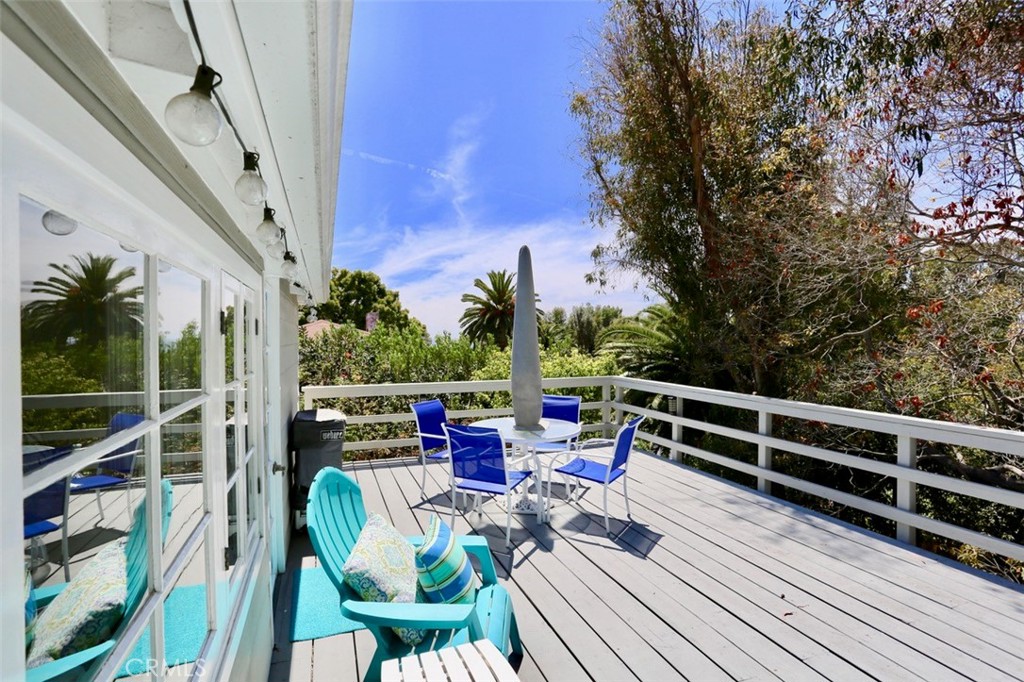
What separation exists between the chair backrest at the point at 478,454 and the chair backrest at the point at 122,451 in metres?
2.73

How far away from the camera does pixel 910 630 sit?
2.49m

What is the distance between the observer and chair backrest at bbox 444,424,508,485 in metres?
3.58

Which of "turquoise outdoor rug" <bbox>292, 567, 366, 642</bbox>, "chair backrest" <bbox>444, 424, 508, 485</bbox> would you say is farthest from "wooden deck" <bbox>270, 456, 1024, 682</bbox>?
"chair backrest" <bbox>444, 424, 508, 485</bbox>

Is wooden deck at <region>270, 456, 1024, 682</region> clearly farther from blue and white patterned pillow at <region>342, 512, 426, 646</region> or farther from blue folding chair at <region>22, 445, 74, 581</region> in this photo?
blue folding chair at <region>22, 445, 74, 581</region>

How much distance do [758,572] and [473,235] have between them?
21109mm

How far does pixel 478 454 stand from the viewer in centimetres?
364

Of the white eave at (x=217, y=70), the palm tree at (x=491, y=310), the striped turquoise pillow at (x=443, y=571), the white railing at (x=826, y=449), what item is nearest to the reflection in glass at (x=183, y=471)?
the white eave at (x=217, y=70)

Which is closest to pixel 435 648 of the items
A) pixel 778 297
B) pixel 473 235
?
pixel 778 297

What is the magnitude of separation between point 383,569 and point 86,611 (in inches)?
52.7

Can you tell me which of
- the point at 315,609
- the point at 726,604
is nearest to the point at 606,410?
the point at 726,604

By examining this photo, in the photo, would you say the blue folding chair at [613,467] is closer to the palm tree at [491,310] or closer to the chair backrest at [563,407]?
the chair backrest at [563,407]

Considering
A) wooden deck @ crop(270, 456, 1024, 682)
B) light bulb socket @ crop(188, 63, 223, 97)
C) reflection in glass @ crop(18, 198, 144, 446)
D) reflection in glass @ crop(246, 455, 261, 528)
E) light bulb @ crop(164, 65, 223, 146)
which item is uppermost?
light bulb socket @ crop(188, 63, 223, 97)

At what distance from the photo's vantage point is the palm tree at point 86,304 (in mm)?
609

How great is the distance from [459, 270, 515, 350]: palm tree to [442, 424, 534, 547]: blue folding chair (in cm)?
1195
